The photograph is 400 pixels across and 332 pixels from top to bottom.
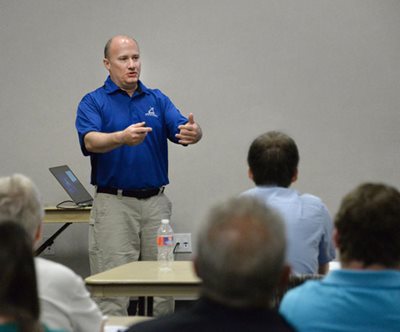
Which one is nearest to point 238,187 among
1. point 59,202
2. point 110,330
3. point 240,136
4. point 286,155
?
point 240,136

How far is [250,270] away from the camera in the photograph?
1054mm

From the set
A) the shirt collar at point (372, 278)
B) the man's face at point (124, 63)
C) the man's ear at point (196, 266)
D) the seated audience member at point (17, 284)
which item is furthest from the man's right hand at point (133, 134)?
the man's ear at point (196, 266)

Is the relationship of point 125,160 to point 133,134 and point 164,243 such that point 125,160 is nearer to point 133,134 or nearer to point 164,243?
point 133,134

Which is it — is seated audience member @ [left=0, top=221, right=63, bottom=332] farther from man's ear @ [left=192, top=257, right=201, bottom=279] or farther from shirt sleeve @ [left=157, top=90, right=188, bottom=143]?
shirt sleeve @ [left=157, top=90, right=188, bottom=143]

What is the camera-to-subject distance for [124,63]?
→ 4.14m

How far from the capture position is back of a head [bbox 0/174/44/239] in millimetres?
1708


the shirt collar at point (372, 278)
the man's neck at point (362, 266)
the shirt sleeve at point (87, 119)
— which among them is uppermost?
the shirt sleeve at point (87, 119)

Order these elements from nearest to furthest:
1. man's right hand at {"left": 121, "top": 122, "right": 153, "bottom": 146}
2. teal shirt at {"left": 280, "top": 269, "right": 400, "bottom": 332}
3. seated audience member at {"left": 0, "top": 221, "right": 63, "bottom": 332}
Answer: seated audience member at {"left": 0, "top": 221, "right": 63, "bottom": 332} < teal shirt at {"left": 280, "top": 269, "right": 400, "bottom": 332} < man's right hand at {"left": 121, "top": 122, "right": 153, "bottom": 146}

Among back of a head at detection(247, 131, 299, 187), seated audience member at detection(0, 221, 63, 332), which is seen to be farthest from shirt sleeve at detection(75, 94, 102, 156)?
seated audience member at detection(0, 221, 63, 332)

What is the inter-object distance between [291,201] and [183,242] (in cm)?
286

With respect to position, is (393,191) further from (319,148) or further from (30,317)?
(319,148)

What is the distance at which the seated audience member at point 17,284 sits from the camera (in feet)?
3.90

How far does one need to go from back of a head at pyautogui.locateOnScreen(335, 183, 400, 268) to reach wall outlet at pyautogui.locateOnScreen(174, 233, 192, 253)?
3.68m

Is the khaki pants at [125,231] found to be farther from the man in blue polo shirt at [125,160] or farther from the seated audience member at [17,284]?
the seated audience member at [17,284]
